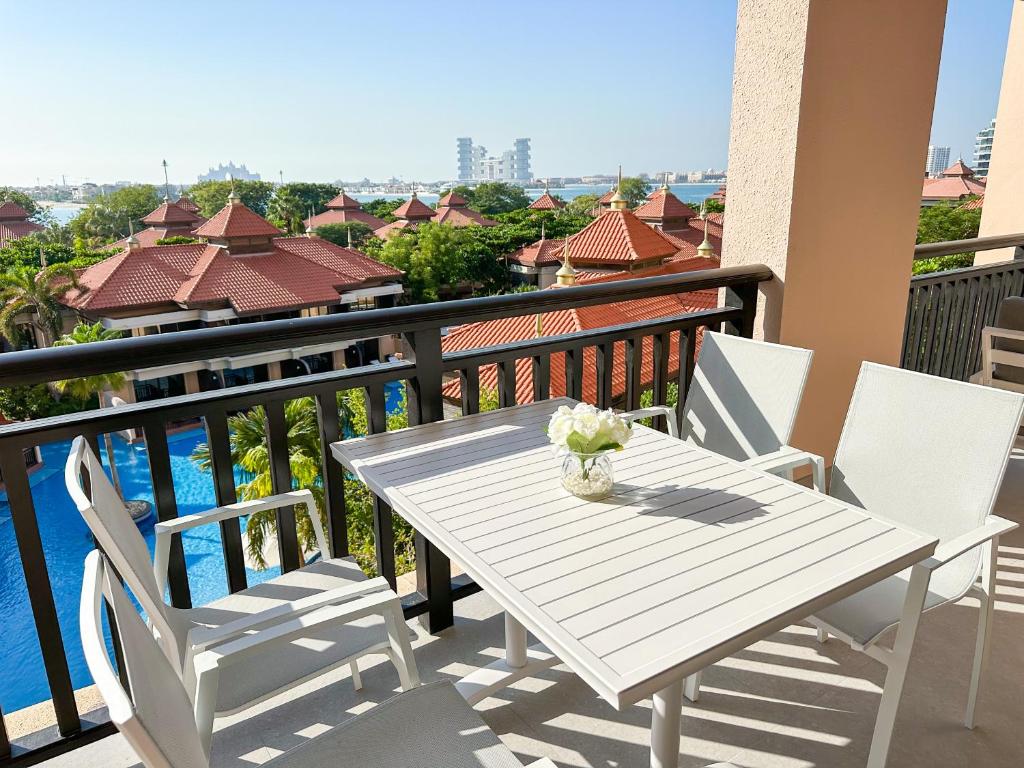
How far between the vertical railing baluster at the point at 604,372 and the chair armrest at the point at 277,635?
4.92ft

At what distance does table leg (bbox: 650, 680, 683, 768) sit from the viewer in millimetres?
1428

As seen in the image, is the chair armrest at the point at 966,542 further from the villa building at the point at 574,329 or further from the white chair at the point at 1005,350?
the villa building at the point at 574,329

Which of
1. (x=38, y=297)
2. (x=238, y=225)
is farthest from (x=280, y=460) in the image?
(x=238, y=225)

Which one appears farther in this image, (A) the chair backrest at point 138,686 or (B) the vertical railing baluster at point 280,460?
(B) the vertical railing baluster at point 280,460

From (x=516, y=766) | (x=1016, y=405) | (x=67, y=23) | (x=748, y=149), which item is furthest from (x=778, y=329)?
(x=67, y=23)

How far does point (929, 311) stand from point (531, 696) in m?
3.40

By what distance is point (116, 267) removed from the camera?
3591 centimetres

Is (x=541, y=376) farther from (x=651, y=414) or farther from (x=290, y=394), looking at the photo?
(x=290, y=394)

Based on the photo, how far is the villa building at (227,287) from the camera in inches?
1359

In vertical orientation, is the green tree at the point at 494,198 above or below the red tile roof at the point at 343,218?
above

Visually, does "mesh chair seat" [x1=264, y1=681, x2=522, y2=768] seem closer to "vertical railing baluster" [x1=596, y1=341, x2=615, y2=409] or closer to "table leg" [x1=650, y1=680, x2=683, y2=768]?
"table leg" [x1=650, y1=680, x2=683, y2=768]

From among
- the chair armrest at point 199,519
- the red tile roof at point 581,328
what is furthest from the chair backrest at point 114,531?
the red tile roof at point 581,328

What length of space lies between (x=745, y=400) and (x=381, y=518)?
1.33 m

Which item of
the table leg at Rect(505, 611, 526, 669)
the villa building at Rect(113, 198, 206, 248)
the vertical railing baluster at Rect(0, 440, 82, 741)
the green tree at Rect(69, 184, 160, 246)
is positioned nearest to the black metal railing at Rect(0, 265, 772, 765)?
the vertical railing baluster at Rect(0, 440, 82, 741)
